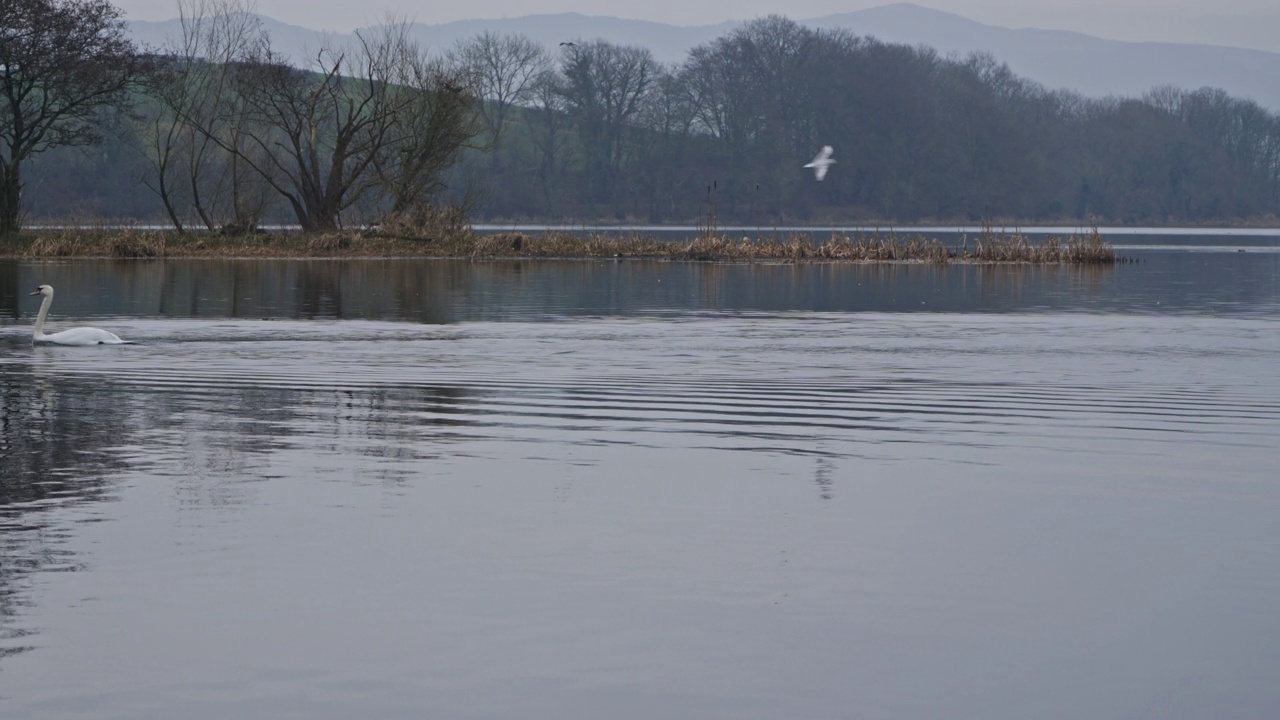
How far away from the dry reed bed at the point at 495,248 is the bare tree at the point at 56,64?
292 centimetres

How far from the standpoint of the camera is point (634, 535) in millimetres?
9812

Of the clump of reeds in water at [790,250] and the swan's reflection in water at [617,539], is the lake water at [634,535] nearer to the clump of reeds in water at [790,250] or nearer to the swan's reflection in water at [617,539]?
the swan's reflection in water at [617,539]

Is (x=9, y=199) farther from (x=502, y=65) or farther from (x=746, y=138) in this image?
(x=746, y=138)

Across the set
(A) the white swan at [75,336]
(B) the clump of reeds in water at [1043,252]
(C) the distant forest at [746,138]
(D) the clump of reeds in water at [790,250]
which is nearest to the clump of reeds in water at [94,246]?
(D) the clump of reeds in water at [790,250]

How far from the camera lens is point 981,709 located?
677 centimetres

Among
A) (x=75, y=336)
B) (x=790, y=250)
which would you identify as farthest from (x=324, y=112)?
(x=75, y=336)

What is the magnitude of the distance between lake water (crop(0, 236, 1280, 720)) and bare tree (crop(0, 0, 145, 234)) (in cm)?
3548

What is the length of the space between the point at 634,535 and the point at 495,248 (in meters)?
49.3

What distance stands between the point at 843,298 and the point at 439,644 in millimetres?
30848

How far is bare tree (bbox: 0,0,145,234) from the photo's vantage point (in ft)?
177

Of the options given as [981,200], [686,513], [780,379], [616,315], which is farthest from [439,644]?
[981,200]

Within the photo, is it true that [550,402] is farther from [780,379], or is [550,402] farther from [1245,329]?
[1245,329]

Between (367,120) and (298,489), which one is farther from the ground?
(367,120)

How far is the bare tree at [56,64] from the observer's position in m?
53.9
